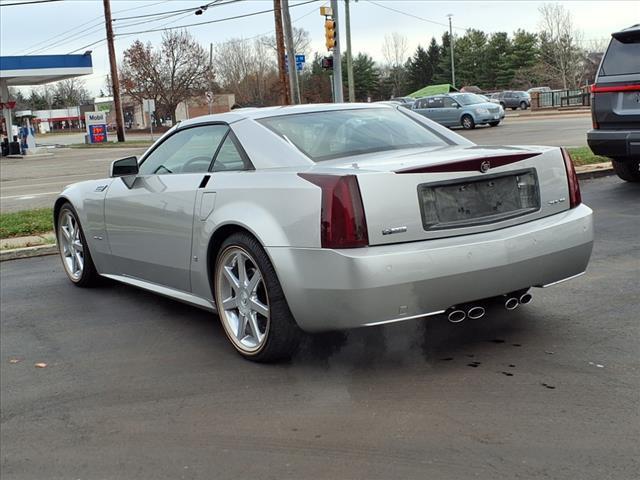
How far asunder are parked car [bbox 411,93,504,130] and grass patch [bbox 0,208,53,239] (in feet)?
76.5

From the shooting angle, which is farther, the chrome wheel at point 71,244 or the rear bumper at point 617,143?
the rear bumper at point 617,143

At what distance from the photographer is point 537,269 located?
4.21 m

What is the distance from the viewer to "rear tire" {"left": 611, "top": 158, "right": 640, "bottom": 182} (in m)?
10.9

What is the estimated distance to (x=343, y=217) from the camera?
3793 mm

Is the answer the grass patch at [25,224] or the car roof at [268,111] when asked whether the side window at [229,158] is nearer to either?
the car roof at [268,111]

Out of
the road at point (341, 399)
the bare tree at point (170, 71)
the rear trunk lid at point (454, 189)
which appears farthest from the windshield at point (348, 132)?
the bare tree at point (170, 71)

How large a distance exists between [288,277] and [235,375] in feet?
2.17

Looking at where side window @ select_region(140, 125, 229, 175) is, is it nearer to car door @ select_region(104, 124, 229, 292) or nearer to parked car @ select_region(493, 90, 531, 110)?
car door @ select_region(104, 124, 229, 292)

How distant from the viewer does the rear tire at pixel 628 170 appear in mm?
10852

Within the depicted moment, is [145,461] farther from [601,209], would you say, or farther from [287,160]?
[601,209]

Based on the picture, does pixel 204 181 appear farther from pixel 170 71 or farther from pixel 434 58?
pixel 434 58

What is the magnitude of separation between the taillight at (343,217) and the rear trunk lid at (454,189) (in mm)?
36

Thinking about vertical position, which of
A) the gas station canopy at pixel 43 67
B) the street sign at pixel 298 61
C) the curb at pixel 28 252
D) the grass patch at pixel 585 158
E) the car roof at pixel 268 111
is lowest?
the curb at pixel 28 252

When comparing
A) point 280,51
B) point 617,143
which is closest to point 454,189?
point 617,143
